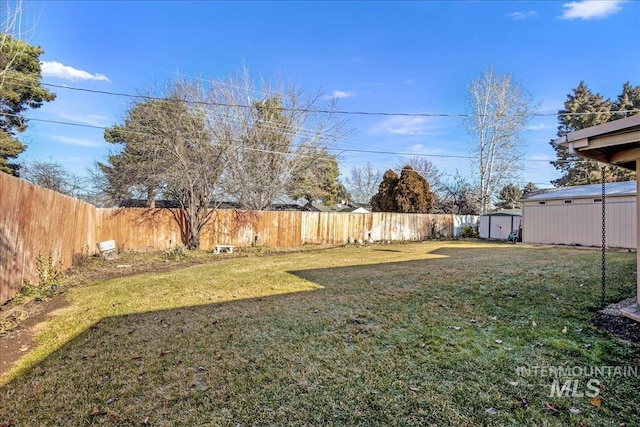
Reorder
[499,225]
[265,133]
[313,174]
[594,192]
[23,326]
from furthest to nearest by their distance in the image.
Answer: [313,174]
[499,225]
[265,133]
[594,192]
[23,326]

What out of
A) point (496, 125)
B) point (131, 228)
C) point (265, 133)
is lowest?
point (131, 228)

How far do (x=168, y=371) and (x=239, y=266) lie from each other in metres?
5.57

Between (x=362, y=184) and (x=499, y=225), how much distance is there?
60.0 feet

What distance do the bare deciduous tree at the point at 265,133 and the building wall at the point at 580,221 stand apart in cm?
991

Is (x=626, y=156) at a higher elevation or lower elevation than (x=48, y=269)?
higher

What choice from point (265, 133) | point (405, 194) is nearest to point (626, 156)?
point (265, 133)

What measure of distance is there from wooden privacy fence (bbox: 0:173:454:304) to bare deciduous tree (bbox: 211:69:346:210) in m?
2.03

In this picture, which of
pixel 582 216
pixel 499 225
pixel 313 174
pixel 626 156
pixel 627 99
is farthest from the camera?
pixel 627 99

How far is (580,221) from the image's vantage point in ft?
40.2

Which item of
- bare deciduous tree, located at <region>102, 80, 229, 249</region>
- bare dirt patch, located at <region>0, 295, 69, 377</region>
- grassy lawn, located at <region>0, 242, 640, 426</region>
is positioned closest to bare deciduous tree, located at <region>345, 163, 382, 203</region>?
bare deciduous tree, located at <region>102, 80, 229, 249</region>

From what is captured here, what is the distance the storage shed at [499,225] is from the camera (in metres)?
16.3

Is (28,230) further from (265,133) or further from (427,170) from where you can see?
(427,170)

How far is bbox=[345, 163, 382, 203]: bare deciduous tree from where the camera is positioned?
33.5m

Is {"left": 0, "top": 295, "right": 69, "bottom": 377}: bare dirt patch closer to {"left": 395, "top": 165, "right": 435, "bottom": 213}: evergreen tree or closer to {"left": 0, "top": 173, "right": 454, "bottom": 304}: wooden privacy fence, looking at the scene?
{"left": 0, "top": 173, "right": 454, "bottom": 304}: wooden privacy fence
